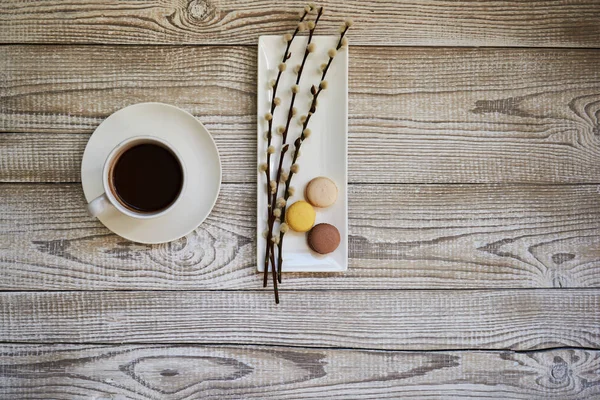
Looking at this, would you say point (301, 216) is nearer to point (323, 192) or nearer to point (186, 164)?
point (323, 192)

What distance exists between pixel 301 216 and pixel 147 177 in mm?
233

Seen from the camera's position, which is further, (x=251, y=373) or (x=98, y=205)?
(x=251, y=373)

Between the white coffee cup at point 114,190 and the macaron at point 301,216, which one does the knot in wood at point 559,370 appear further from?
the white coffee cup at point 114,190

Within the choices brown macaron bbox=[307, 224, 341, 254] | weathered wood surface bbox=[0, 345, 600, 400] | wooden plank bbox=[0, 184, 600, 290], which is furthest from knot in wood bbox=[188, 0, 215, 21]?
weathered wood surface bbox=[0, 345, 600, 400]

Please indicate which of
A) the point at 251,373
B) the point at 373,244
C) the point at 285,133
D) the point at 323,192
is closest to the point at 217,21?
the point at 285,133

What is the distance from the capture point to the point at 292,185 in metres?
0.78

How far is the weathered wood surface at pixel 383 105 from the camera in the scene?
788 millimetres

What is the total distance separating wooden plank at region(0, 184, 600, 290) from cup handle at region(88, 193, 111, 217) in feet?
0.33

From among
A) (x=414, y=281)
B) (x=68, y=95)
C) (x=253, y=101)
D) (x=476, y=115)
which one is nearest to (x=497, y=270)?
(x=414, y=281)

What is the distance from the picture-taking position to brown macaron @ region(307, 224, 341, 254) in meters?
0.76

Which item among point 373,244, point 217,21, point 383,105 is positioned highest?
point 217,21

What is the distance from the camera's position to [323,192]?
0.76m

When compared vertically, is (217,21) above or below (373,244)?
above

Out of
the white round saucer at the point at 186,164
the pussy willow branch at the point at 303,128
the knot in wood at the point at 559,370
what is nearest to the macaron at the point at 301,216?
the pussy willow branch at the point at 303,128
